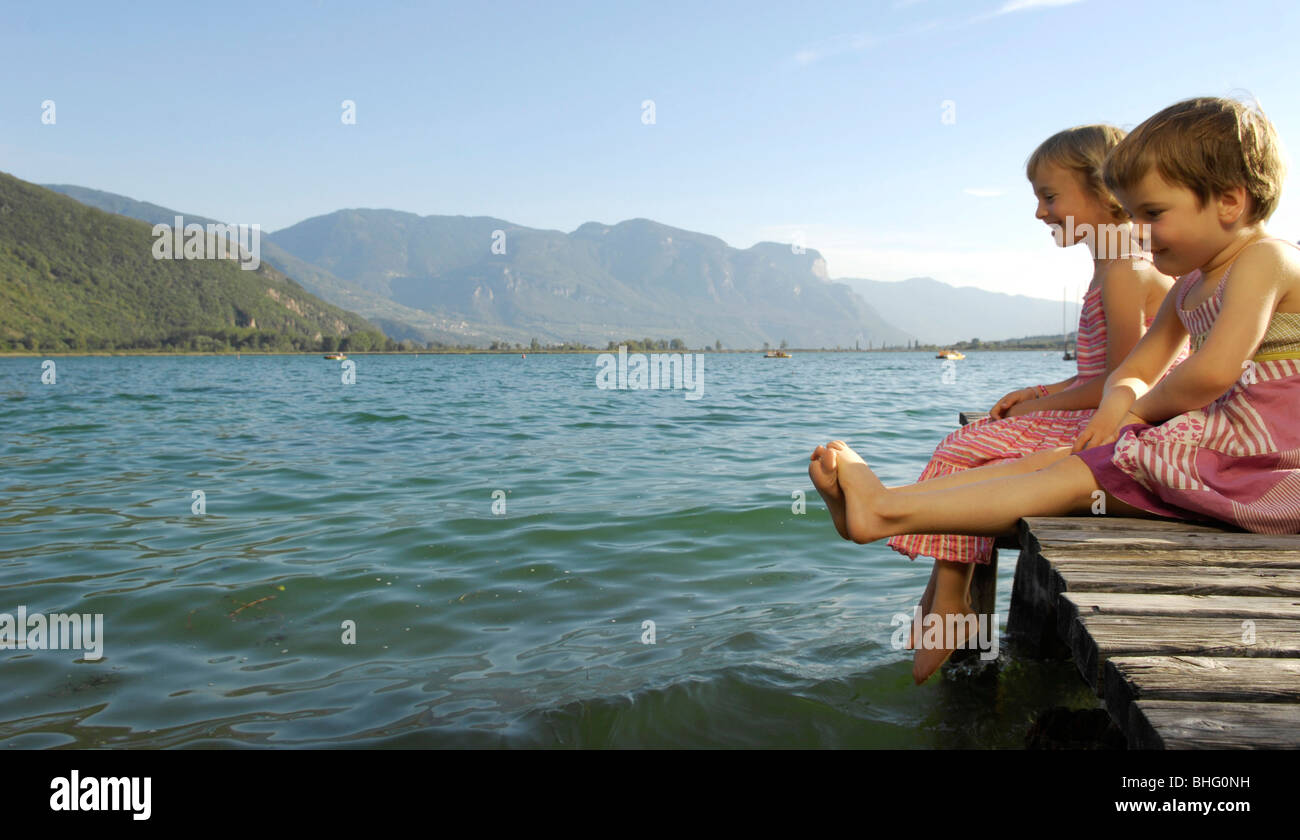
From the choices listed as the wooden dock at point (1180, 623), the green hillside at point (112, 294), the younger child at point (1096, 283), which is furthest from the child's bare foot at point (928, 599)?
the green hillside at point (112, 294)

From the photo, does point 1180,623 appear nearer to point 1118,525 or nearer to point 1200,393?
point 1118,525

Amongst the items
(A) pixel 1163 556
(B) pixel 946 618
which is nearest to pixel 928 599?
(B) pixel 946 618

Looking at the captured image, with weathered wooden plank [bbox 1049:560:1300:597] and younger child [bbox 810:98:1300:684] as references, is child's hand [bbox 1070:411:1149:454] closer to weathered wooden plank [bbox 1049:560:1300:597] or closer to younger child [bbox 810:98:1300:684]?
younger child [bbox 810:98:1300:684]

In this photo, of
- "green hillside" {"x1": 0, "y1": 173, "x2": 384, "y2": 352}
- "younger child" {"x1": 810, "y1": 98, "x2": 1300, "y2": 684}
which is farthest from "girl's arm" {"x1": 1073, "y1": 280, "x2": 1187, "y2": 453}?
"green hillside" {"x1": 0, "y1": 173, "x2": 384, "y2": 352}

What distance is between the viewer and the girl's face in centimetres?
352

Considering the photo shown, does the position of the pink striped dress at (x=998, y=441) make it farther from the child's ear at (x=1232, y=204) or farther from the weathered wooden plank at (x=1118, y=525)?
the child's ear at (x=1232, y=204)

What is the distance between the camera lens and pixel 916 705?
3.65m

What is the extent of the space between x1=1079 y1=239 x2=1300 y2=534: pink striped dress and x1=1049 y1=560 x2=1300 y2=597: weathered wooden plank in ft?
1.29

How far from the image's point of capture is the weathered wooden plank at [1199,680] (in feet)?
5.62

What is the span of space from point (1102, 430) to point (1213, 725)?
64.9 inches

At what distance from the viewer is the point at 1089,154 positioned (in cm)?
345
